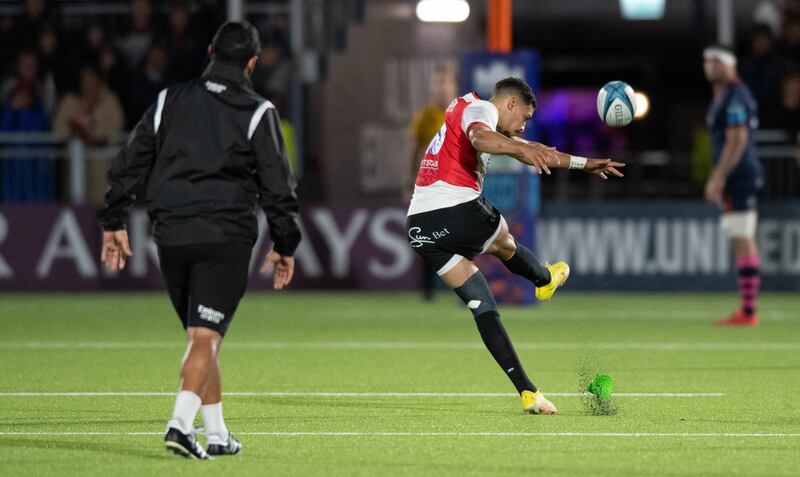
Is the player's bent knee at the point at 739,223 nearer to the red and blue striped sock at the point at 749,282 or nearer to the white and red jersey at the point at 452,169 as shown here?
the red and blue striped sock at the point at 749,282

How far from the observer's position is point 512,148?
26.6ft

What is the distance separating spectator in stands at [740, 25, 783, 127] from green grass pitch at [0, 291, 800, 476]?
3.47 metres

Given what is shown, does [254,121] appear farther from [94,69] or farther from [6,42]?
[6,42]

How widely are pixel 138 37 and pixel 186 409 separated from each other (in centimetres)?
1429

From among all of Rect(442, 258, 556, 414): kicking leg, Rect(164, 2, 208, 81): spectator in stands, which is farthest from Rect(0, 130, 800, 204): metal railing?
Rect(442, 258, 556, 414): kicking leg

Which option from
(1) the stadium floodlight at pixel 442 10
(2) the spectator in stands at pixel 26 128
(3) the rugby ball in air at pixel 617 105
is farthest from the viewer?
(1) the stadium floodlight at pixel 442 10

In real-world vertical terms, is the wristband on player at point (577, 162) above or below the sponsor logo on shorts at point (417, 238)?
above

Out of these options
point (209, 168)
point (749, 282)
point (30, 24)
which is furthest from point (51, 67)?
point (209, 168)

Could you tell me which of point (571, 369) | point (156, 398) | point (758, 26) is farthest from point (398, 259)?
point (156, 398)

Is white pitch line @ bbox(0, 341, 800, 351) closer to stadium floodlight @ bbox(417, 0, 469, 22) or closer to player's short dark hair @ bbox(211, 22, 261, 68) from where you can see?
player's short dark hair @ bbox(211, 22, 261, 68)

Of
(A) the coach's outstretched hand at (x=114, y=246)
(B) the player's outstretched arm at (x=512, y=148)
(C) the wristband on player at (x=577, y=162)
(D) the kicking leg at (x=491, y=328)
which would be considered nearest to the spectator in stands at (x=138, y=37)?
(D) the kicking leg at (x=491, y=328)

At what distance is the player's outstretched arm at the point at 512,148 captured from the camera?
7992mm

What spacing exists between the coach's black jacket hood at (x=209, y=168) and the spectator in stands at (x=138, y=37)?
1348 centimetres

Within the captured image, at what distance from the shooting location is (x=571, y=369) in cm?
1114
